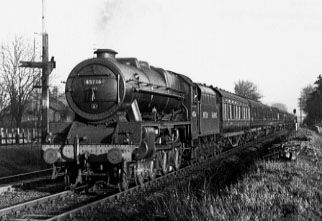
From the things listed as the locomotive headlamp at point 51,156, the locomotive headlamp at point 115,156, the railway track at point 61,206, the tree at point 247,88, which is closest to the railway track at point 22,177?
the locomotive headlamp at point 51,156

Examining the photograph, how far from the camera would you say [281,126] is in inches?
2291

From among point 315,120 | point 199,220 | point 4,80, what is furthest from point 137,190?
point 315,120

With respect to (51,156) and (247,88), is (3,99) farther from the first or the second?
(247,88)

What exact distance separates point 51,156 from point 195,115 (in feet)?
25.4

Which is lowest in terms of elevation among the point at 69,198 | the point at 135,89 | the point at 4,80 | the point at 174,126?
the point at 69,198

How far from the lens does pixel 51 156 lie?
412 inches

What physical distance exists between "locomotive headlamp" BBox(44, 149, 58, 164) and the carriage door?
6810 mm

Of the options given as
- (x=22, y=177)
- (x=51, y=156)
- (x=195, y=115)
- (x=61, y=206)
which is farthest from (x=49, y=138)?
(x=195, y=115)

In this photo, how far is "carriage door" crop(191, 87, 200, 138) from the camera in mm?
16291

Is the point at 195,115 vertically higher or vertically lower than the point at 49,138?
higher

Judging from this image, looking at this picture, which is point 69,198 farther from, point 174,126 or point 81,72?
point 174,126

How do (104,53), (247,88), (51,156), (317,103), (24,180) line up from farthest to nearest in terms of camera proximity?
(247,88), (317,103), (24,180), (104,53), (51,156)

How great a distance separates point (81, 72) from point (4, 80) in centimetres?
2319

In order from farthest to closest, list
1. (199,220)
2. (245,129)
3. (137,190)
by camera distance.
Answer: (245,129)
(137,190)
(199,220)
